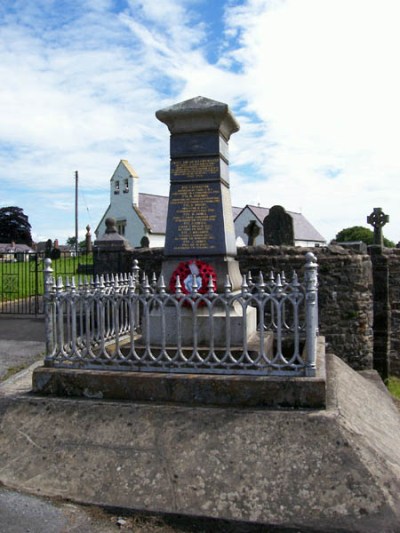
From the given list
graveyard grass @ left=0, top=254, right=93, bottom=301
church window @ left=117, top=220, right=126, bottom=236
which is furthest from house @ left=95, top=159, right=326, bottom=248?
graveyard grass @ left=0, top=254, right=93, bottom=301

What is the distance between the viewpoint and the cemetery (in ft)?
11.5

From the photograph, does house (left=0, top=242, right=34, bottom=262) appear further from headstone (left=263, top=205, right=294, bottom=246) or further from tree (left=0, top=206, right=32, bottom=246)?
tree (left=0, top=206, right=32, bottom=246)

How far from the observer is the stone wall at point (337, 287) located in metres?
9.99

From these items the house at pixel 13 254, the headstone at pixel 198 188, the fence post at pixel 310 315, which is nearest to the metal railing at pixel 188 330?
the fence post at pixel 310 315

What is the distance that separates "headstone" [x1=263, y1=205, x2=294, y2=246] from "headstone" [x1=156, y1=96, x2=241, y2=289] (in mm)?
6637

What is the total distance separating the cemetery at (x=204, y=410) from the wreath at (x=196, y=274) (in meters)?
0.01

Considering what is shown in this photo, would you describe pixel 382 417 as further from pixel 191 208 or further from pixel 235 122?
pixel 235 122

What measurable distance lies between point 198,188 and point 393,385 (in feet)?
25.1

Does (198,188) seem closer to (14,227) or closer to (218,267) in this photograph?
(218,267)

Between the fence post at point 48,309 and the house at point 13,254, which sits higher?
the house at point 13,254

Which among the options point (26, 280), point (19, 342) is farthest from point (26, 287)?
point (19, 342)

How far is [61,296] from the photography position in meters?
4.90

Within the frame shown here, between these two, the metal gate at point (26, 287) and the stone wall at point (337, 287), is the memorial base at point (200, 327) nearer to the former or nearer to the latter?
the metal gate at point (26, 287)

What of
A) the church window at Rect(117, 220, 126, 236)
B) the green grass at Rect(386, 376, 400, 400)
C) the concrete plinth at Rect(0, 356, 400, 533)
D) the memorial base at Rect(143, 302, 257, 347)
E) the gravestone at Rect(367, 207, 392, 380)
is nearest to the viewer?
the concrete plinth at Rect(0, 356, 400, 533)
